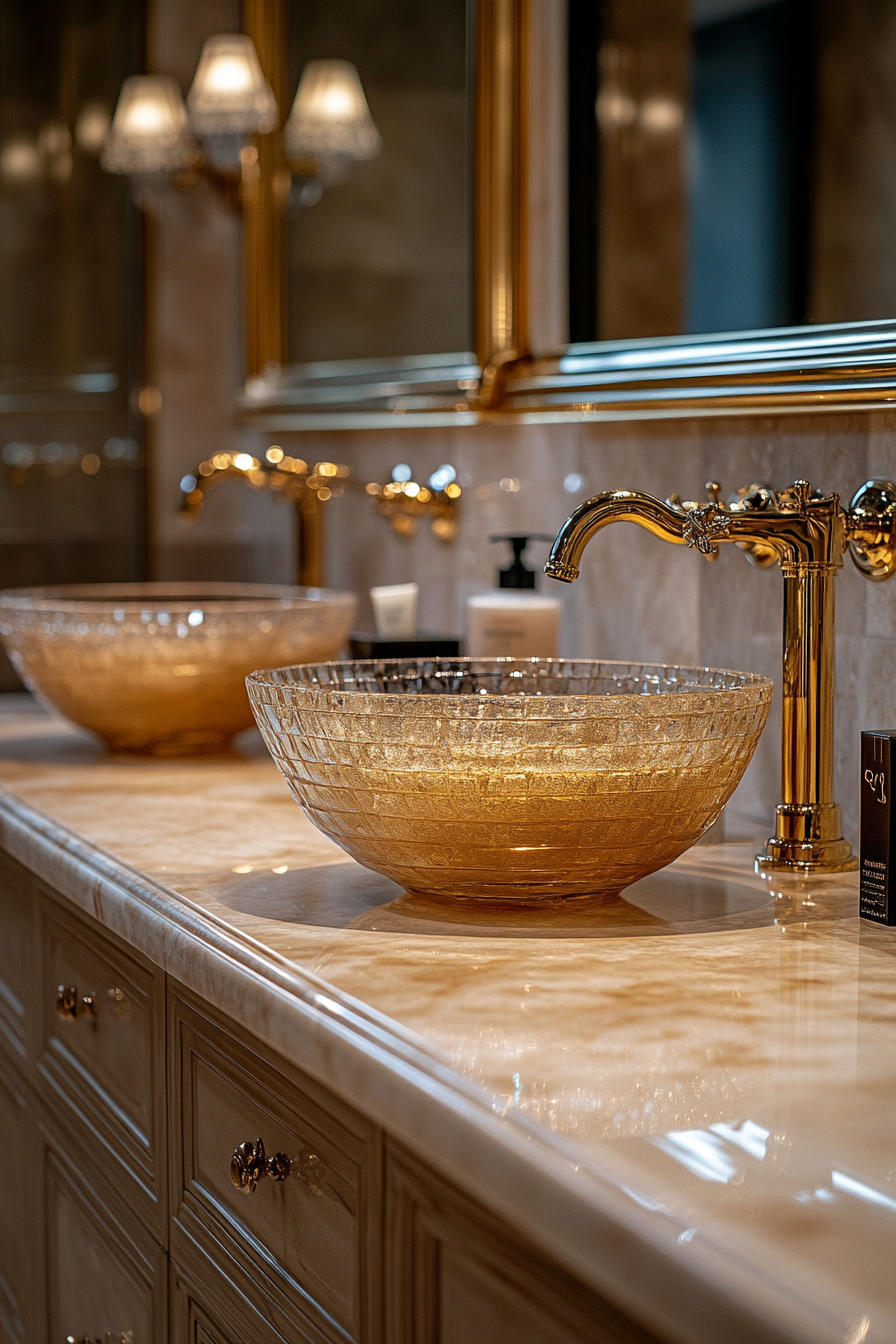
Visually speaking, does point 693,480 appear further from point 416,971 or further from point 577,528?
point 416,971

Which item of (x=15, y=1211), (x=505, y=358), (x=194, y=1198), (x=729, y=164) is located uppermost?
(x=729, y=164)

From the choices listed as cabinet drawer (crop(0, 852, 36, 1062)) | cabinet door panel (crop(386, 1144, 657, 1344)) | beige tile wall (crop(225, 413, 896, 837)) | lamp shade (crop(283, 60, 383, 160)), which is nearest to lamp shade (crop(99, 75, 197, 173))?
lamp shade (crop(283, 60, 383, 160))

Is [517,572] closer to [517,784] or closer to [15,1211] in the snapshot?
[517,784]

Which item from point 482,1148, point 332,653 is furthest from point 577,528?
point 332,653

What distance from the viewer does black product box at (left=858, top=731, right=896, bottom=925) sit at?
2.58 feet

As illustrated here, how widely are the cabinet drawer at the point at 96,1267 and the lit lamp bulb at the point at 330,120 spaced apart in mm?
1069

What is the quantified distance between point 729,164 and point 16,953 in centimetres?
78

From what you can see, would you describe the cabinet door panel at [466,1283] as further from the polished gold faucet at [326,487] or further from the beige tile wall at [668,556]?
the polished gold faucet at [326,487]

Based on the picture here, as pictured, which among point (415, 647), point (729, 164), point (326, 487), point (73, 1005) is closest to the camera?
point (73, 1005)

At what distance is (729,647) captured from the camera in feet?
3.71

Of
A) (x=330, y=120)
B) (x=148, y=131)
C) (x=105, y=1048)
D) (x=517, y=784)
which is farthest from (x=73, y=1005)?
(x=148, y=131)

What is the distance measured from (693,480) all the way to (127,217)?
1128 mm

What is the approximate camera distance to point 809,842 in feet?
3.03

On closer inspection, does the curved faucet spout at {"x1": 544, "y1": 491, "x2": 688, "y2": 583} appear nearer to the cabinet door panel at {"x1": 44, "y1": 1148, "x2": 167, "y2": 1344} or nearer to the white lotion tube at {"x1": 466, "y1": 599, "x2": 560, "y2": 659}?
the white lotion tube at {"x1": 466, "y1": 599, "x2": 560, "y2": 659}
